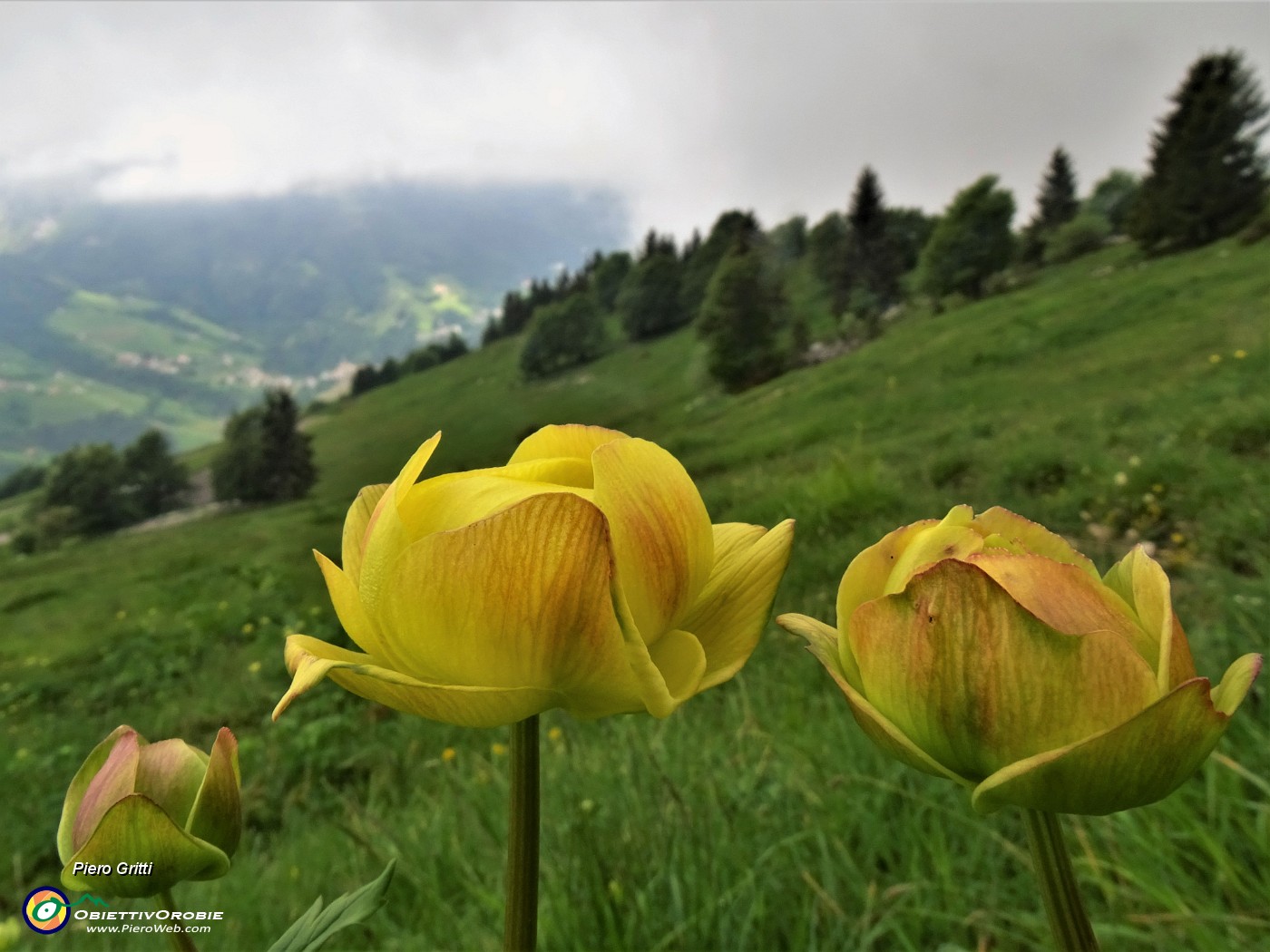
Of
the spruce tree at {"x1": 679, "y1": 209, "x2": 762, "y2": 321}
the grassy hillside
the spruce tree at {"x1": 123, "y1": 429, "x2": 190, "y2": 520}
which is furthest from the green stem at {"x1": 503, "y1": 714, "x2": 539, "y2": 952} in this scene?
the spruce tree at {"x1": 123, "y1": 429, "x2": 190, "y2": 520}

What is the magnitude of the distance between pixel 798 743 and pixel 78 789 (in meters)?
1.25

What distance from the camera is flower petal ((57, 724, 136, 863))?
286 mm

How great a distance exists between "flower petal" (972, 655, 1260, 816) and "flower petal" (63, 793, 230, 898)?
0.25 meters

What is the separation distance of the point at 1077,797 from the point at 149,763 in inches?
12.0

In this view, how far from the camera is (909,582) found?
0.21 m

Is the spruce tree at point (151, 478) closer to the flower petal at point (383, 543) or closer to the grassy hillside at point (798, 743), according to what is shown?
the grassy hillside at point (798, 743)

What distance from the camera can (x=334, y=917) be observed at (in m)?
0.26

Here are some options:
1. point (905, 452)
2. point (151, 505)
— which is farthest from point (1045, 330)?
point (151, 505)

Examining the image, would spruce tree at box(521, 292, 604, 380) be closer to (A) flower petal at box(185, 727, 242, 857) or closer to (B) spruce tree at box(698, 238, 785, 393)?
(B) spruce tree at box(698, 238, 785, 393)

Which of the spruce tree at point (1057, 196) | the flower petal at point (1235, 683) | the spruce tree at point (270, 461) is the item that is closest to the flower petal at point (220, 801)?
the flower petal at point (1235, 683)

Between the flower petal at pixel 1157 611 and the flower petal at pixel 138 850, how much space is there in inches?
12.0

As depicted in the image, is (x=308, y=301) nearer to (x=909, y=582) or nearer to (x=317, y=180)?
(x=317, y=180)

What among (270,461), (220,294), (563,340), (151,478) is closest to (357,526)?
(270,461)

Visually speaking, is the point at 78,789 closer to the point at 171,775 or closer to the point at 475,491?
the point at 171,775
